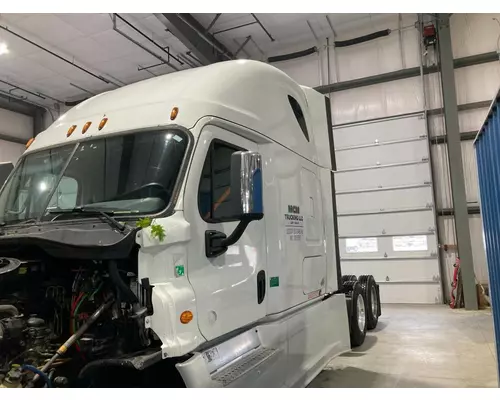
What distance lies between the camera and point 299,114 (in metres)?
4.63

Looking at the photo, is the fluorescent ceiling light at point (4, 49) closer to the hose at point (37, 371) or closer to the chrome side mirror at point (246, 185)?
the chrome side mirror at point (246, 185)

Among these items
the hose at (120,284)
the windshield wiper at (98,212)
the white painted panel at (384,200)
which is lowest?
the hose at (120,284)

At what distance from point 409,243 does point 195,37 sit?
23.5 ft

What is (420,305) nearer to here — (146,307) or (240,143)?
(240,143)

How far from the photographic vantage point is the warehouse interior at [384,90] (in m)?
9.48

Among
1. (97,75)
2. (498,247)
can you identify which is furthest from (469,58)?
(97,75)

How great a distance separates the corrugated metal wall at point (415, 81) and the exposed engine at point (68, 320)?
30.3ft

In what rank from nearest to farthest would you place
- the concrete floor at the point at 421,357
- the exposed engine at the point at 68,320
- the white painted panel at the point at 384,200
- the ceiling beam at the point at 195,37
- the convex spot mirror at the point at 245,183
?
the exposed engine at the point at 68,320, the convex spot mirror at the point at 245,183, the concrete floor at the point at 421,357, the ceiling beam at the point at 195,37, the white painted panel at the point at 384,200

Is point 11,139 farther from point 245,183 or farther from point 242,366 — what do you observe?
point 245,183

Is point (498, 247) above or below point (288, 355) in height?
above

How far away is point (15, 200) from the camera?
3449 mm

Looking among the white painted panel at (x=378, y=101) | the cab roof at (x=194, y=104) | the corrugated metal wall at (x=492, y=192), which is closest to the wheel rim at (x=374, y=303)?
the corrugated metal wall at (x=492, y=192)

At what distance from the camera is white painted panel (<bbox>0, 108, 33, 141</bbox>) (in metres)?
12.8

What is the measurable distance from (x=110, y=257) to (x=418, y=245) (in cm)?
905
